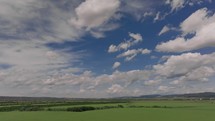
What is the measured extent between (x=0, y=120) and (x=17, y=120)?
381 centimetres

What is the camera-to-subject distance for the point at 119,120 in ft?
192

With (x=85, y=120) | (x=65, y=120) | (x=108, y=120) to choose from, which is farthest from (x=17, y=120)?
(x=108, y=120)

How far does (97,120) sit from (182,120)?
1623 centimetres

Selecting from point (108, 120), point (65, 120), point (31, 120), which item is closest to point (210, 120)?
point (108, 120)

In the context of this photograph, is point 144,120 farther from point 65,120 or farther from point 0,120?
point 0,120

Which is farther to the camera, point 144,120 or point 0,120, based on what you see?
point 0,120

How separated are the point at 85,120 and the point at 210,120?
23.8 metres

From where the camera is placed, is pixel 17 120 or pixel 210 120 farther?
pixel 17 120

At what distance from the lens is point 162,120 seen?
59.0m

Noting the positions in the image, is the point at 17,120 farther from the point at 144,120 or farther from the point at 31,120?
the point at 144,120

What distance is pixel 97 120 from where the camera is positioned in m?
59.8

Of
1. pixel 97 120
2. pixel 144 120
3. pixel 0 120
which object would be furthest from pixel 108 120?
pixel 0 120

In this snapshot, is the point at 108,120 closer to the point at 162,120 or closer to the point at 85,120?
the point at 85,120

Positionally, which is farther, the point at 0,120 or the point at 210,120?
the point at 0,120
